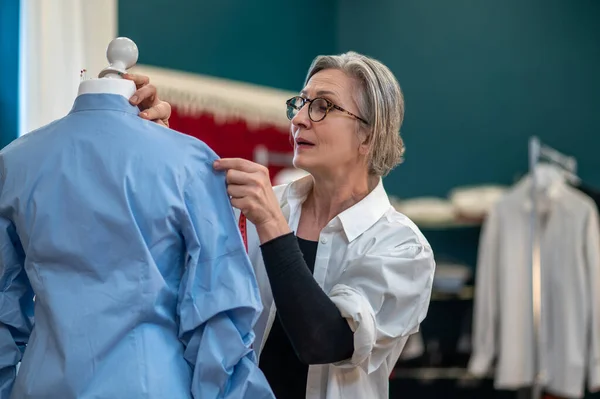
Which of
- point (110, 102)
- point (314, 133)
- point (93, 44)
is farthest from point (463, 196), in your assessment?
point (110, 102)

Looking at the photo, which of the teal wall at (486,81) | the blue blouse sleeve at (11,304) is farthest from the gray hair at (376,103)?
the teal wall at (486,81)

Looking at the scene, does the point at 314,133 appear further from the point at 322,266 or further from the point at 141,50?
the point at 141,50

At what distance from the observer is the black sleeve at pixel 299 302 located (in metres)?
1.83

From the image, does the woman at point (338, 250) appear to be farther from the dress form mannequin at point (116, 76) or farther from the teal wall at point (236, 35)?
the teal wall at point (236, 35)

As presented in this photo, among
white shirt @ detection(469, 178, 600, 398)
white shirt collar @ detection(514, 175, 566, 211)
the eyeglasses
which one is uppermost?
the eyeglasses

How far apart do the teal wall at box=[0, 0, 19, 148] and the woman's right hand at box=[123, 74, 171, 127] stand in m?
1.42

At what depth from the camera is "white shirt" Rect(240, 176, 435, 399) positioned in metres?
1.95

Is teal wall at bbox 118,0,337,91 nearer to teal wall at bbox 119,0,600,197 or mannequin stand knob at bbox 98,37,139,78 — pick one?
teal wall at bbox 119,0,600,197

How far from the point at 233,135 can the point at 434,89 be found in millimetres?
1719

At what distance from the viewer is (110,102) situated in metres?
1.71

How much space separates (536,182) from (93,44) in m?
2.80

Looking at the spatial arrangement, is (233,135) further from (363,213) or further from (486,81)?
(363,213)

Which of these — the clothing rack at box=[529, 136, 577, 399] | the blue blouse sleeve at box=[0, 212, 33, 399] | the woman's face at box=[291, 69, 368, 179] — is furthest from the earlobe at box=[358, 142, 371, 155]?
the clothing rack at box=[529, 136, 577, 399]

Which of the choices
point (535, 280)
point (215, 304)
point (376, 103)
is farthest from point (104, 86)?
point (535, 280)
